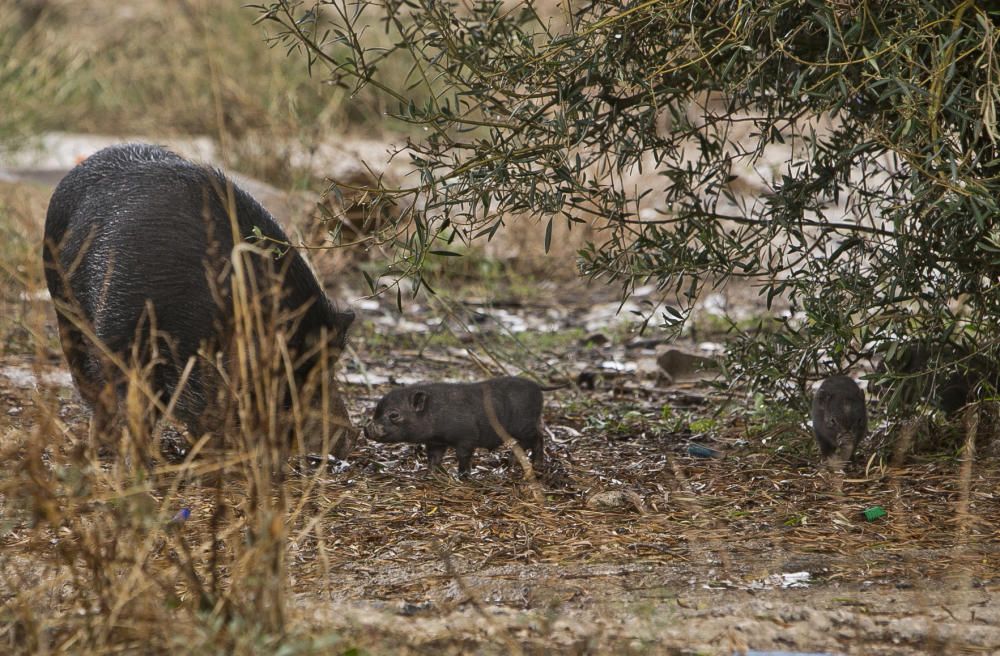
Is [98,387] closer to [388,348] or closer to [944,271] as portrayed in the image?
[388,348]

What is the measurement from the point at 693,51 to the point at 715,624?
2266 mm

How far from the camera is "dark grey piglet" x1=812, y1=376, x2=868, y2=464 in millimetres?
4789

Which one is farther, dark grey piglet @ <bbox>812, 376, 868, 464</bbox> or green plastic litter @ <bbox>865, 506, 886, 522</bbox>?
dark grey piglet @ <bbox>812, 376, 868, 464</bbox>

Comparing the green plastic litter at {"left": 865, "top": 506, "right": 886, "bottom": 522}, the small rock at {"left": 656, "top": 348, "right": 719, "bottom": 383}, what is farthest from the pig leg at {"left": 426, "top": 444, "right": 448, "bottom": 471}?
the small rock at {"left": 656, "top": 348, "right": 719, "bottom": 383}

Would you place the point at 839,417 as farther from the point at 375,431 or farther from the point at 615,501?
the point at 375,431

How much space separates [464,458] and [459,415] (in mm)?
184

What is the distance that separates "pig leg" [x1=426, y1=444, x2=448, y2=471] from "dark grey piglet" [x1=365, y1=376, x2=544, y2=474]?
0.02 m

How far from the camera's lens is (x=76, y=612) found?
314 centimetres

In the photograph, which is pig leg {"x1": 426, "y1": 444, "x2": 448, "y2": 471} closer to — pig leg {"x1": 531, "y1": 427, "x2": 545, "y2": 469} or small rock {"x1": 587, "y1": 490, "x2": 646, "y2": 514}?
pig leg {"x1": 531, "y1": 427, "x2": 545, "y2": 469}

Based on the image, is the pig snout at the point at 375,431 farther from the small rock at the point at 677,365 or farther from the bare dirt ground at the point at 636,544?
the small rock at the point at 677,365

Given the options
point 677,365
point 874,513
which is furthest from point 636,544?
point 677,365

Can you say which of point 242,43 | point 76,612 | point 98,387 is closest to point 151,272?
point 98,387

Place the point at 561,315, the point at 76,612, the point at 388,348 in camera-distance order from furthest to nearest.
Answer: the point at 561,315 < the point at 388,348 < the point at 76,612

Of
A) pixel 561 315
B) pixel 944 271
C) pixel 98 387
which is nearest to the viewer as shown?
pixel 944 271
